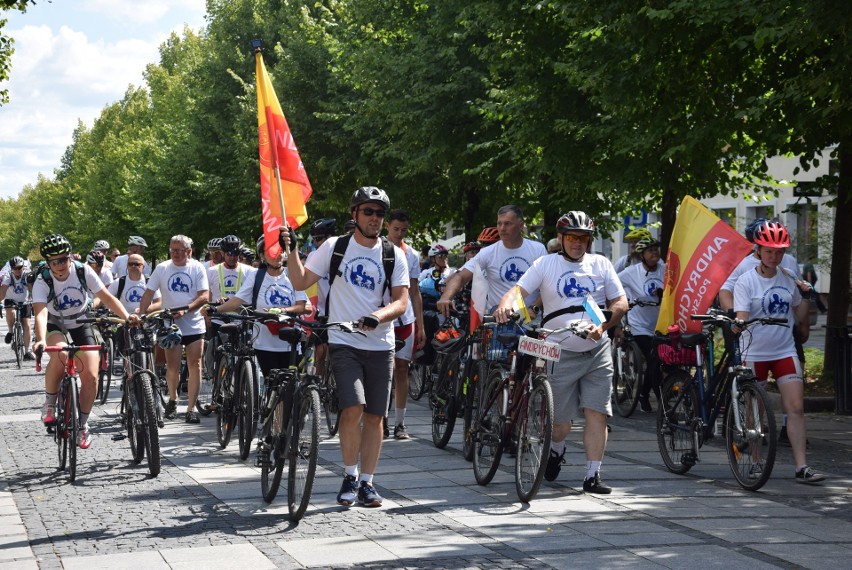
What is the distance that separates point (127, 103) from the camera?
79.7 m

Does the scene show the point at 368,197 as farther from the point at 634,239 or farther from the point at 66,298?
the point at 634,239

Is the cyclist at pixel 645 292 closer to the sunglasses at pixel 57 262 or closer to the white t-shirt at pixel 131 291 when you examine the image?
the white t-shirt at pixel 131 291

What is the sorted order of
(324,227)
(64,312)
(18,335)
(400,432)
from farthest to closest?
(18,335), (400,432), (324,227), (64,312)

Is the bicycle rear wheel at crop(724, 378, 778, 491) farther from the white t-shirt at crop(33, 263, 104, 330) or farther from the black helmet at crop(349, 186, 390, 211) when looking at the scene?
the white t-shirt at crop(33, 263, 104, 330)

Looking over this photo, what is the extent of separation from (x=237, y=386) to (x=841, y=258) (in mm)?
8501

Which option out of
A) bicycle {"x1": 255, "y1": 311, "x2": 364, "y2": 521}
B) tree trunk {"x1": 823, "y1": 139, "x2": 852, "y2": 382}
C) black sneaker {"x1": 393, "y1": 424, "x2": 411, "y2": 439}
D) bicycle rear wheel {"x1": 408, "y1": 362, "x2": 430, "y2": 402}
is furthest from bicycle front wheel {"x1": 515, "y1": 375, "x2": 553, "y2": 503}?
tree trunk {"x1": 823, "y1": 139, "x2": 852, "y2": 382}

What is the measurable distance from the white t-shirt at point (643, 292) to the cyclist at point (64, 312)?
6296 mm

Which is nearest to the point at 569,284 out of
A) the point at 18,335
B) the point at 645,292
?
the point at 645,292

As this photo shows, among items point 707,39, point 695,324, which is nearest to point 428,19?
point 707,39

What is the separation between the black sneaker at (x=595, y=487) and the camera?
8258mm

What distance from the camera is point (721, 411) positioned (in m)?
9.00

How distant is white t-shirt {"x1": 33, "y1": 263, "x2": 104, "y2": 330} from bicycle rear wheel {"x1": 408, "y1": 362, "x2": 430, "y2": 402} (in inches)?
246

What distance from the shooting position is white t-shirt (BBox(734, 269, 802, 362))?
933cm

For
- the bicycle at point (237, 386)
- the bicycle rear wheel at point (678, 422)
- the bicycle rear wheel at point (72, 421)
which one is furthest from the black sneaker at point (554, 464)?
the bicycle rear wheel at point (72, 421)
